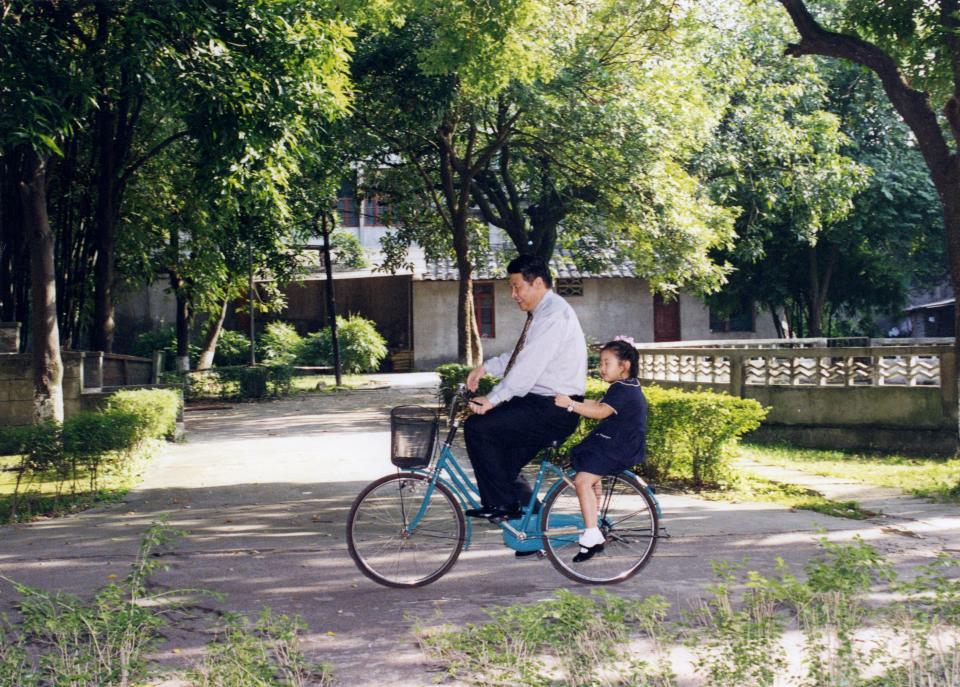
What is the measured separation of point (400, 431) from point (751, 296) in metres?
30.6

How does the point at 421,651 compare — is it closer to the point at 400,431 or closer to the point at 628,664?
the point at 628,664

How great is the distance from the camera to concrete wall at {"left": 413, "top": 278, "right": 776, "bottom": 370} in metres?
36.4

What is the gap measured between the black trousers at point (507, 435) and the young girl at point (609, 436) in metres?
0.14

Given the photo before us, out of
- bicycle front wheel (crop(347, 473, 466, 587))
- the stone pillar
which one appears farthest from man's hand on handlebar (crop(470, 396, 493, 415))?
the stone pillar

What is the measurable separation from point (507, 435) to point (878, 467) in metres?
9.27

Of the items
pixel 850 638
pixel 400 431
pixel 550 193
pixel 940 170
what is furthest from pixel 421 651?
pixel 550 193

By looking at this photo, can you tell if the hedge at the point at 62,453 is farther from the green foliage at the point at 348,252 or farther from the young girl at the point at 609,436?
the green foliage at the point at 348,252

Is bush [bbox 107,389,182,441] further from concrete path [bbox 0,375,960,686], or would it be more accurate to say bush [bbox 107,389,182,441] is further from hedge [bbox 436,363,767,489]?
hedge [bbox 436,363,767,489]

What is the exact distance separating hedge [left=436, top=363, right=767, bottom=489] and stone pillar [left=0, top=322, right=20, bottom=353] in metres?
9.79

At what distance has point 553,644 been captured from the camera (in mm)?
4664

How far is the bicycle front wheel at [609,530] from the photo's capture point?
621 cm

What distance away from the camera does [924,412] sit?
49.8ft

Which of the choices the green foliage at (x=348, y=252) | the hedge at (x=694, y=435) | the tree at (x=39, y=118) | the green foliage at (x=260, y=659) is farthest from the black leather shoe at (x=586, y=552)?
the green foliage at (x=348, y=252)

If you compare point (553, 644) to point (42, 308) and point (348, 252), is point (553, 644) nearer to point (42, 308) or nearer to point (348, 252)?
point (42, 308)
